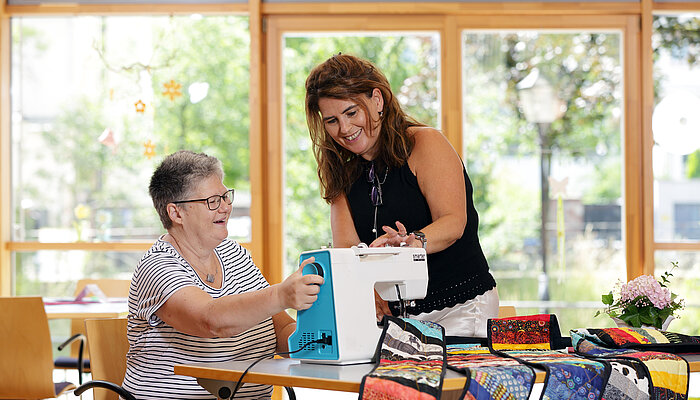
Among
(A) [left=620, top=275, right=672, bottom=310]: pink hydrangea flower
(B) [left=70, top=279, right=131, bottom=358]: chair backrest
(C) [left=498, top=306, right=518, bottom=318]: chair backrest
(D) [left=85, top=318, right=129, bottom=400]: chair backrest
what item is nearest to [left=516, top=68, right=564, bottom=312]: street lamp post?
(C) [left=498, top=306, right=518, bottom=318]: chair backrest

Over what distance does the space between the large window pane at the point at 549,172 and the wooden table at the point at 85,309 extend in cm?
229

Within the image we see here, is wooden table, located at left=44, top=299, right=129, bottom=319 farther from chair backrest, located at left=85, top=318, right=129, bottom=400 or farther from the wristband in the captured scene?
the wristband

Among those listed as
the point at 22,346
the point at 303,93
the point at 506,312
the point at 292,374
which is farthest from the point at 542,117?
the point at 292,374

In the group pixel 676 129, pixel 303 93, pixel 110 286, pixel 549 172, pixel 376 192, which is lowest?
pixel 110 286

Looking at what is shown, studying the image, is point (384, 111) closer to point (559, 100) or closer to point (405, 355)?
point (405, 355)

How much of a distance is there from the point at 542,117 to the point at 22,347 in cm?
329

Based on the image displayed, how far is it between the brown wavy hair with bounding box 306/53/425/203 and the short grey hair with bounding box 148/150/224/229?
358 millimetres

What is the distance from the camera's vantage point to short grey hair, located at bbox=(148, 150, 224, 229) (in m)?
2.17

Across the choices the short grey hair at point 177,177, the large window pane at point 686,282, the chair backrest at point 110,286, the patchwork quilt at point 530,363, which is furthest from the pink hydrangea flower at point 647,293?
the chair backrest at point 110,286

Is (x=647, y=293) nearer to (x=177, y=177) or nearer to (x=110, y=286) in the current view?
(x=177, y=177)

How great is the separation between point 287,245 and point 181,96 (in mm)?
1172

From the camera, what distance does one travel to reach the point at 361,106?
2.25 meters

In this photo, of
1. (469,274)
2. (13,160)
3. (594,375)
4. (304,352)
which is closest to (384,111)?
(469,274)

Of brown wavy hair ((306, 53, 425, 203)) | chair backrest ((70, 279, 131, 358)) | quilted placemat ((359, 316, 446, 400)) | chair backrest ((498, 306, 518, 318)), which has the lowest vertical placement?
chair backrest ((70, 279, 131, 358))
